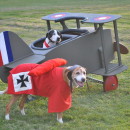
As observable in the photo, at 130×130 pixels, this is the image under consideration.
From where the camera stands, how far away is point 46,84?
4809 millimetres

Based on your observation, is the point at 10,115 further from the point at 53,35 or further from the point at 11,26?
the point at 11,26

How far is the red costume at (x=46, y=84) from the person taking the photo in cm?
475

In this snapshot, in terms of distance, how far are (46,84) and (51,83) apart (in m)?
0.08

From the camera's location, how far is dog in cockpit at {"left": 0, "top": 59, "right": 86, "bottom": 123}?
182 inches

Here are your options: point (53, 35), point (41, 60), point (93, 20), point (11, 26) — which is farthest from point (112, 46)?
point (11, 26)

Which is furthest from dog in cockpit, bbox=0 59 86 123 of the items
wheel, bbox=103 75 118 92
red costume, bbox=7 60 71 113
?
wheel, bbox=103 75 118 92

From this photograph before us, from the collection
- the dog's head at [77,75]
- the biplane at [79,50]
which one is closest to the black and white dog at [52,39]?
the biplane at [79,50]

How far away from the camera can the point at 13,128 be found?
481 cm

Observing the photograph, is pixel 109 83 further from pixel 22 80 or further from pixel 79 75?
pixel 22 80

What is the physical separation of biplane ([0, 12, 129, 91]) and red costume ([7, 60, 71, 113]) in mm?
695

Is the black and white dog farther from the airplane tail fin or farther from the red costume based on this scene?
the red costume

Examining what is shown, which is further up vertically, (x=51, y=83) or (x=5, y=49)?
(x=5, y=49)

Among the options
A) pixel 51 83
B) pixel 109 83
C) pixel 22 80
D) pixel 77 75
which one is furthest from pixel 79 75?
pixel 109 83

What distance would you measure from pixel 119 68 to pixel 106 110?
1445mm
